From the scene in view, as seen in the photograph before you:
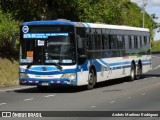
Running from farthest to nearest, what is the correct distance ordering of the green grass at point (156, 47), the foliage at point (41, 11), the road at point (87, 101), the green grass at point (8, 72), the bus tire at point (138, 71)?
the green grass at point (156, 47)
the foliage at point (41, 11)
the bus tire at point (138, 71)
the green grass at point (8, 72)
the road at point (87, 101)

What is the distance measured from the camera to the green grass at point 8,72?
26.8m

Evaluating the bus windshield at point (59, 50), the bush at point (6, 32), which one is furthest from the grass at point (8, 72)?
the bus windshield at point (59, 50)

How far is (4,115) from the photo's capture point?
1347 cm

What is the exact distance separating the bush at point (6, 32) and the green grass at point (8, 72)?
91.0 inches

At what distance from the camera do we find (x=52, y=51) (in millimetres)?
20891

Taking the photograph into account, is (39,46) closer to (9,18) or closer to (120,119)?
(120,119)

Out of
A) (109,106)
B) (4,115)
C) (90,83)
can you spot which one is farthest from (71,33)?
(4,115)

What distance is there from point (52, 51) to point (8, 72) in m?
10.2

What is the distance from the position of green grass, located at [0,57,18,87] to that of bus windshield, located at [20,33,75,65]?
200 inches

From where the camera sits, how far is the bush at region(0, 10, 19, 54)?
1406 inches

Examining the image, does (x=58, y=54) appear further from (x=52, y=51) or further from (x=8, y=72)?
(x=8, y=72)

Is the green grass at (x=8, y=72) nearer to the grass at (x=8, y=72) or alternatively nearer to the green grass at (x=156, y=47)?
the grass at (x=8, y=72)

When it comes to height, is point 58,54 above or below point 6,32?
below

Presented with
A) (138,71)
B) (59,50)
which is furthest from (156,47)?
(59,50)
